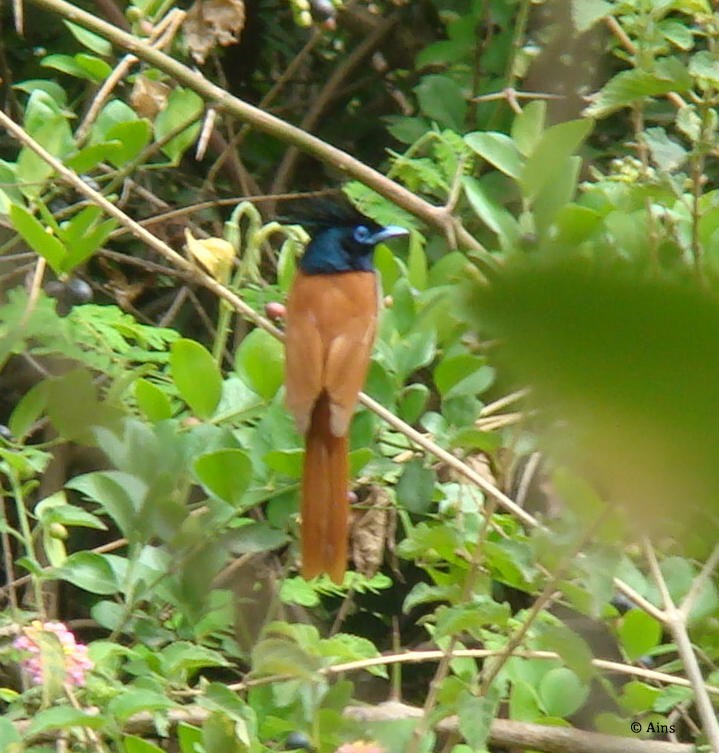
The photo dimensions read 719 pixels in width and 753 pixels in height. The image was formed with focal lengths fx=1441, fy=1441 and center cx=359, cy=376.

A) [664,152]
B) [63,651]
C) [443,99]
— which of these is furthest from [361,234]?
[63,651]

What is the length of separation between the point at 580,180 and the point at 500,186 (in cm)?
17

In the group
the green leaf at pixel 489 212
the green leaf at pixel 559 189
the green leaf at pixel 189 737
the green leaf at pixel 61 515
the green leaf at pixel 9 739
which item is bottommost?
the green leaf at pixel 189 737

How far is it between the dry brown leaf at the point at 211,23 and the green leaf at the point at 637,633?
1.42 meters

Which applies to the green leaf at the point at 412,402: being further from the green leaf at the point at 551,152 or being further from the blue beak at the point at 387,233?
the blue beak at the point at 387,233

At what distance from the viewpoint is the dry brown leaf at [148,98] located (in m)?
2.72

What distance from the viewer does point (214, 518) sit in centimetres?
182

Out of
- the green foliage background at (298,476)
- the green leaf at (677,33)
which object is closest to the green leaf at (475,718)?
the green foliage background at (298,476)

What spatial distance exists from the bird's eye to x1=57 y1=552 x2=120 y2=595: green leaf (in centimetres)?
124

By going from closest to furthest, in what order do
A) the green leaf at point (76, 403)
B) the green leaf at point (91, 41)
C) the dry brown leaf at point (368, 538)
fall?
the green leaf at point (76, 403) → the dry brown leaf at point (368, 538) → the green leaf at point (91, 41)

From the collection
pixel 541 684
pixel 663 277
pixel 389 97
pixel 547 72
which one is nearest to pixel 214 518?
pixel 541 684

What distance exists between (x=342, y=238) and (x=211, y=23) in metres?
0.53

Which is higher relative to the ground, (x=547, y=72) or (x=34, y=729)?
(x=547, y=72)

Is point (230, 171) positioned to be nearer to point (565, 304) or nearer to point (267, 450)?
point (267, 450)

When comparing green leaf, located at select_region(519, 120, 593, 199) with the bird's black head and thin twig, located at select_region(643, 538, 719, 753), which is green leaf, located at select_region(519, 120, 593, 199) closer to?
thin twig, located at select_region(643, 538, 719, 753)
